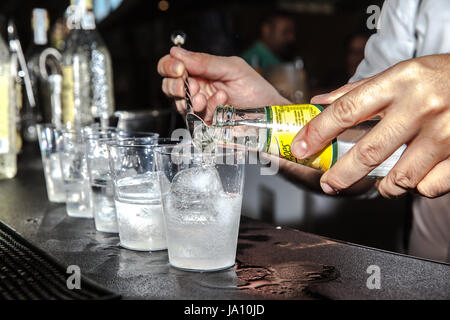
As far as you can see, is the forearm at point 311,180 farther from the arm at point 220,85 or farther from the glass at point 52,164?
the glass at point 52,164

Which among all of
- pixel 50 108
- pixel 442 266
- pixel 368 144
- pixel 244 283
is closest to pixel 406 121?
pixel 368 144

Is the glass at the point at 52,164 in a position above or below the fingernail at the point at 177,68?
below

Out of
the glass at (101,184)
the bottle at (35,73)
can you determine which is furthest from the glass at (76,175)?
the bottle at (35,73)

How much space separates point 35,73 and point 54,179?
1.35 metres

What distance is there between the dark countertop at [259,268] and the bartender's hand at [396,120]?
5.6 inches

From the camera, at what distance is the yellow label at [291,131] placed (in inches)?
34.6

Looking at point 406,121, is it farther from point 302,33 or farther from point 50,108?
point 302,33

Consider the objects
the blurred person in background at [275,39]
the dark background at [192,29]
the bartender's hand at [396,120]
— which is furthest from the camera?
the blurred person in background at [275,39]

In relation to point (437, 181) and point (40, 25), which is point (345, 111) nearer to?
point (437, 181)

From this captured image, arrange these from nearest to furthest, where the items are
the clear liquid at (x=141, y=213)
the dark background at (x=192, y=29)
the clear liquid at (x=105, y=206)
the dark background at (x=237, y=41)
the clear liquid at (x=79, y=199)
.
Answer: the clear liquid at (x=141, y=213), the clear liquid at (x=105, y=206), the clear liquid at (x=79, y=199), the dark background at (x=237, y=41), the dark background at (x=192, y=29)

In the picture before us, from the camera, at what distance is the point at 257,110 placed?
3.16ft

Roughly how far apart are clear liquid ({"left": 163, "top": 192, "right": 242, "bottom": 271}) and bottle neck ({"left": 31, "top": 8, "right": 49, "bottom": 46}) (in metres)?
1.82
